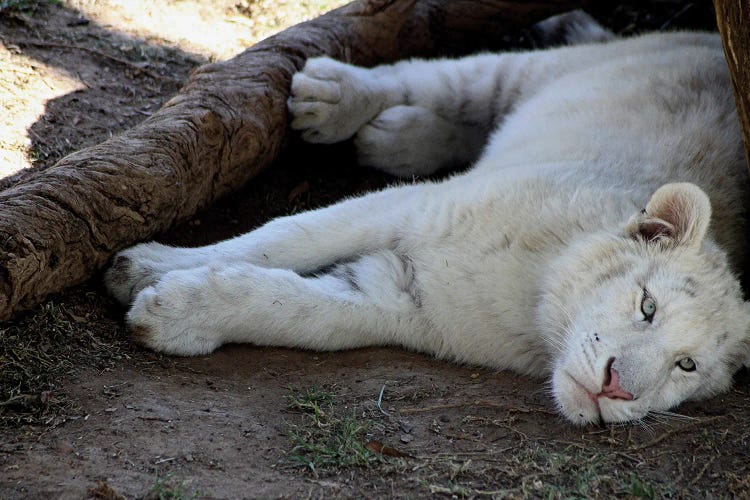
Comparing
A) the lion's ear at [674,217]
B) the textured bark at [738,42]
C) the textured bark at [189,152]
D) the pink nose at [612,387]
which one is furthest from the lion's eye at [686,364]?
the textured bark at [189,152]

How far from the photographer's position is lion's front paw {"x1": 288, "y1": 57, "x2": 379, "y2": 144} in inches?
179

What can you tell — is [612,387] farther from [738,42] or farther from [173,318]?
[173,318]

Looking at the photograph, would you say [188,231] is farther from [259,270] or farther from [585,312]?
[585,312]

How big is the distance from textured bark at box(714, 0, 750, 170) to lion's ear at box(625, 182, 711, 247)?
515 millimetres

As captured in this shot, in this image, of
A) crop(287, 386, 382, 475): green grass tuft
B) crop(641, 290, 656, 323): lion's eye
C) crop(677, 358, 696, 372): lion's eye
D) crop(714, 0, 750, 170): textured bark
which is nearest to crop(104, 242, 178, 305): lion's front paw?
crop(287, 386, 382, 475): green grass tuft

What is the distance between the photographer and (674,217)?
10.4 feet

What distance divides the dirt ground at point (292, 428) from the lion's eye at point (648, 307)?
1.26 feet

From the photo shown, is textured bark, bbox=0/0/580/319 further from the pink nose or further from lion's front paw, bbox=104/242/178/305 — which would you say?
the pink nose

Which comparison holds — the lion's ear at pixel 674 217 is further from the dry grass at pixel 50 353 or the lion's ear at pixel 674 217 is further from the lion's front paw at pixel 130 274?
the dry grass at pixel 50 353

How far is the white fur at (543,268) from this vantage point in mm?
3080

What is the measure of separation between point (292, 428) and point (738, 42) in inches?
85.6

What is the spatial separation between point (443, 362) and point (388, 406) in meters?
0.49

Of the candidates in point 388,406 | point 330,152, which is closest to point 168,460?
point 388,406

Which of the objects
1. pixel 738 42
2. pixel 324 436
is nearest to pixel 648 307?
pixel 738 42
